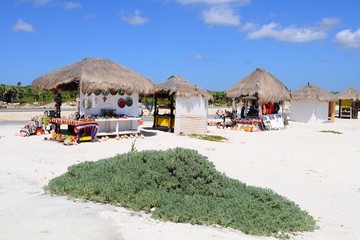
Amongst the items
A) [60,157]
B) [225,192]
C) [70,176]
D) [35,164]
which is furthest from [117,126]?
[225,192]

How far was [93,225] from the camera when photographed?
5125 mm

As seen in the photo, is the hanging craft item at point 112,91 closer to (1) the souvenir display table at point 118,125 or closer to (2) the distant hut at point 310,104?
(1) the souvenir display table at point 118,125

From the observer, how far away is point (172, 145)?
14398mm

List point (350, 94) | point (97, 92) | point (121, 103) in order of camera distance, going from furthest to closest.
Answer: point (350, 94) < point (121, 103) < point (97, 92)

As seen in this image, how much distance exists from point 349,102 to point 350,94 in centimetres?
70

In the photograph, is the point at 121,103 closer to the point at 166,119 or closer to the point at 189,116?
the point at 189,116

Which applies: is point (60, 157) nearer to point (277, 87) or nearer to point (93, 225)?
point (93, 225)

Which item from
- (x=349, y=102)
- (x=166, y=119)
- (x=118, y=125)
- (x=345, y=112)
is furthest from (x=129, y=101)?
(x=345, y=112)

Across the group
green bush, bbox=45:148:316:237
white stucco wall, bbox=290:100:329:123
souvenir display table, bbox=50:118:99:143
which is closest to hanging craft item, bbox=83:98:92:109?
souvenir display table, bbox=50:118:99:143

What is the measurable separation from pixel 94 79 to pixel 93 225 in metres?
10.0

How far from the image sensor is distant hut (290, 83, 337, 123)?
28.7 meters

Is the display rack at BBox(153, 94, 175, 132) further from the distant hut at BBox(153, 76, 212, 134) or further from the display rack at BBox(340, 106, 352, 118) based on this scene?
the display rack at BBox(340, 106, 352, 118)

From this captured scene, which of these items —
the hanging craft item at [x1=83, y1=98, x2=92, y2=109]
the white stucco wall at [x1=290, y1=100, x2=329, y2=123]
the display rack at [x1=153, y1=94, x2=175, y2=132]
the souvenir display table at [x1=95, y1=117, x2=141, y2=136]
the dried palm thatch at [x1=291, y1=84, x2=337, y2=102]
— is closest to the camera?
the hanging craft item at [x1=83, y1=98, x2=92, y2=109]

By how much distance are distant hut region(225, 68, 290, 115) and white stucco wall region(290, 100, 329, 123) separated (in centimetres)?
530
